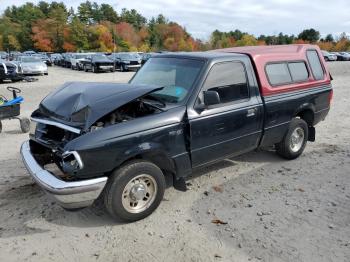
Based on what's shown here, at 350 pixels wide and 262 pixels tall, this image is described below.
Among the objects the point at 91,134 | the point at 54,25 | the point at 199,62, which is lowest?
the point at 91,134

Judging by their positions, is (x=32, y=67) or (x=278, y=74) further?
(x=32, y=67)

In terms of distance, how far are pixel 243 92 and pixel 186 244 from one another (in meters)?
2.40

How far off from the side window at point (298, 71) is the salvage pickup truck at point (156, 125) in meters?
0.03

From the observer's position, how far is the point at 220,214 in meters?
4.22

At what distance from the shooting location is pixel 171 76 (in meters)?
4.82

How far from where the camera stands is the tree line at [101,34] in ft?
252

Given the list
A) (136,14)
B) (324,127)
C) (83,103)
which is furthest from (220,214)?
(136,14)

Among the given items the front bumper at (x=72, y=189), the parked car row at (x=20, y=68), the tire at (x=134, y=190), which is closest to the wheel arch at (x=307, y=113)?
the tire at (x=134, y=190)

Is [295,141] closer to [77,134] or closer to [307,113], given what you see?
[307,113]

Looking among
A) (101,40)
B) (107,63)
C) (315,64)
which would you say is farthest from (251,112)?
(101,40)

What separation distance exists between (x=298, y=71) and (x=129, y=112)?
330 centimetres

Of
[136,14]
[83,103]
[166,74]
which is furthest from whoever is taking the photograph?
[136,14]

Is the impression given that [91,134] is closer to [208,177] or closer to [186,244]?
[186,244]

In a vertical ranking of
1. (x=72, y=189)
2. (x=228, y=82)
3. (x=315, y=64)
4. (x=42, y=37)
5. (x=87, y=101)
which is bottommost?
(x=72, y=189)
